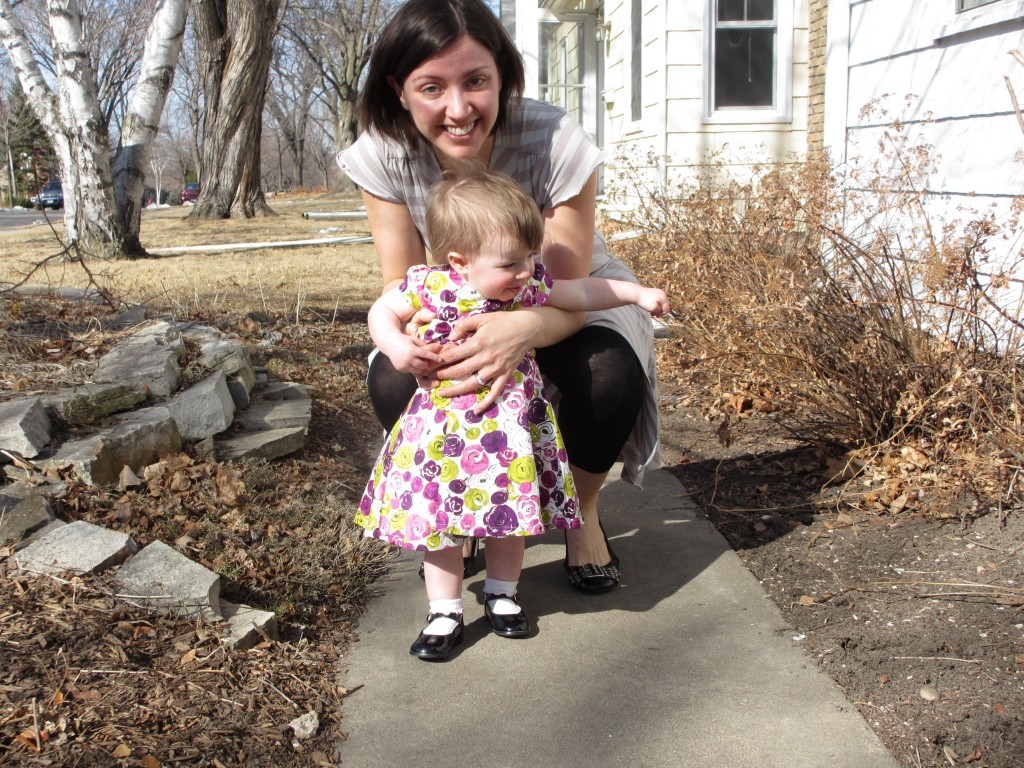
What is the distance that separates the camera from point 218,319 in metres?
4.88

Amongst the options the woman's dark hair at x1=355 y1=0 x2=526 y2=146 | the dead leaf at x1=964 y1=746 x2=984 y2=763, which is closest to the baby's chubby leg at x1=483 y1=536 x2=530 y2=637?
the dead leaf at x1=964 y1=746 x2=984 y2=763

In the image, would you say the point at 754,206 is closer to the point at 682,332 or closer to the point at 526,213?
the point at 682,332

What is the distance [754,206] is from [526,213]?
8.85 ft

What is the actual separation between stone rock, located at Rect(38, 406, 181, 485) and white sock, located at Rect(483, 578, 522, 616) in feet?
3.93

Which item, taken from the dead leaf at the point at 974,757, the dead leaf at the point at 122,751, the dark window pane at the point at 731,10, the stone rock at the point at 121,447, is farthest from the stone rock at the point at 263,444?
the dark window pane at the point at 731,10

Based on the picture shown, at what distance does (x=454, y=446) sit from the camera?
2193 mm

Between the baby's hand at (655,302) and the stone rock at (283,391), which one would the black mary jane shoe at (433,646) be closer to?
the baby's hand at (655,302)

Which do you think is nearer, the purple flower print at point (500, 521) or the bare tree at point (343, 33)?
the purple flower print at point (500, 521)

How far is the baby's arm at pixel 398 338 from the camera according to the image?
2.21m

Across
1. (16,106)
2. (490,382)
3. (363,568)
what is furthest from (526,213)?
(16,106)

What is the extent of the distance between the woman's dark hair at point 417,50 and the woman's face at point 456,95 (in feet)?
0.08

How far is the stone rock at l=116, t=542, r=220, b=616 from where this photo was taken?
85.9 inches

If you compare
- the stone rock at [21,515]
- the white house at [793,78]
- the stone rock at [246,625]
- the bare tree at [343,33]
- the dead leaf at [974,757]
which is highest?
the bare tree at [343,33]

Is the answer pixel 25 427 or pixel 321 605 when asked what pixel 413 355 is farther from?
pixel 25 427
